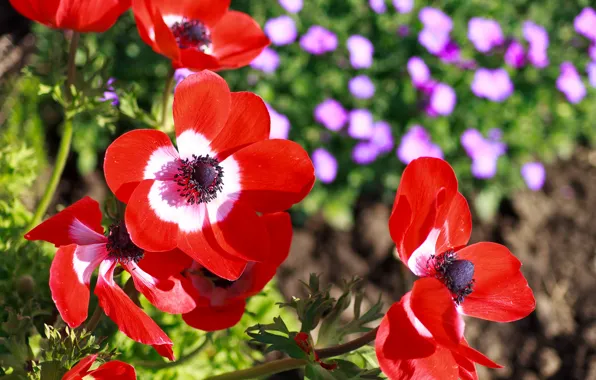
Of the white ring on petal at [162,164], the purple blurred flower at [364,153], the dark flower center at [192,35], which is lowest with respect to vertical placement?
the purple blurred flower at [364,153]

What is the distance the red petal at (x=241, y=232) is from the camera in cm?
80

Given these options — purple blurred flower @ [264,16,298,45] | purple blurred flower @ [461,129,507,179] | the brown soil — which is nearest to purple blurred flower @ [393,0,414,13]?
purple blurred flower @ [264,16,298,45]

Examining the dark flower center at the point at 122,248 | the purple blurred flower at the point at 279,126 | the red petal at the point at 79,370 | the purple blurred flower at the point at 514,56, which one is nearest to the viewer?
the red petal at the point at 79,370

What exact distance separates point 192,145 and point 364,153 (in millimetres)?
1855

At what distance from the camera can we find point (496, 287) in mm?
833

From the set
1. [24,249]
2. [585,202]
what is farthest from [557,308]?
[24,249]

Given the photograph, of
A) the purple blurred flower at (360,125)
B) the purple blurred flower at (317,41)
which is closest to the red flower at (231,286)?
the purple blurred flower at (360,125)

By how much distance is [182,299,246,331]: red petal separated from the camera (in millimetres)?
842

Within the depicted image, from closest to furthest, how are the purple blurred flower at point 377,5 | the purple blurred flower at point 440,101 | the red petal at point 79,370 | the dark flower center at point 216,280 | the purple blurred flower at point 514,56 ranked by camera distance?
1. the red petal at point 79,370
2. the dark flower center at point 216,280
3. the purple blurred flower at point 440,101
4. the purple blurred flower at point 377,5
5. the purple blurred flower at point 514,56

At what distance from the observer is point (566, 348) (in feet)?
8.55

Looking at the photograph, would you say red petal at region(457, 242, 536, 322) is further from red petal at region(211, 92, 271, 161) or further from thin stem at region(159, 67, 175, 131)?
thin stem at region(159, 67, 175, 131)

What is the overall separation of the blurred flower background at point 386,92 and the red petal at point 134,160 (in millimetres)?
1602

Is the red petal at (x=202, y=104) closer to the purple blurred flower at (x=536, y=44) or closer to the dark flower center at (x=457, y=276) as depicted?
the dark flower center at (x=457, y=276)

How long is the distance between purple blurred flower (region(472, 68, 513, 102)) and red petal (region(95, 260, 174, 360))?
7.29ft
